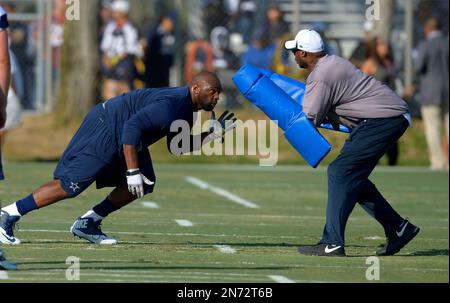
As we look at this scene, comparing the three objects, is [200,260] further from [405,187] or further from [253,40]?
[253,40]

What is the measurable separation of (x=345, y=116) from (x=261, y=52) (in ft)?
41.4

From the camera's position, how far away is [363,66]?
71.4 feet

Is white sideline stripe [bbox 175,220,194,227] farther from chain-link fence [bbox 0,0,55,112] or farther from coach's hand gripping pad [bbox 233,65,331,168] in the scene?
chain-link fence [bbox 0,0,55,112]

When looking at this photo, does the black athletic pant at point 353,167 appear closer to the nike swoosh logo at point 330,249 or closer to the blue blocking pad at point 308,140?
the nike swoosh logo at point 330,249

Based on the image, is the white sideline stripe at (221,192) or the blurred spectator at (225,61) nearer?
the white sideline stripe at (221,192)

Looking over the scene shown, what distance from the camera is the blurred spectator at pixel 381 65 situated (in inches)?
843

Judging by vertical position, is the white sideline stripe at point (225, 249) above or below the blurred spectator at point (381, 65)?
below

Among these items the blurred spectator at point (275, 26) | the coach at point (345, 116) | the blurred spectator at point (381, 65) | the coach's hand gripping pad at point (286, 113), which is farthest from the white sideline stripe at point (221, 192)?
the blurred spectator at point (275, 26)

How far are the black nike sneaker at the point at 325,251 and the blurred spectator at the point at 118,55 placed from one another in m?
13.5

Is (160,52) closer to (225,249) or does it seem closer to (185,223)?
(185,223)

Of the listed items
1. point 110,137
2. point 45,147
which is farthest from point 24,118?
point 110,137

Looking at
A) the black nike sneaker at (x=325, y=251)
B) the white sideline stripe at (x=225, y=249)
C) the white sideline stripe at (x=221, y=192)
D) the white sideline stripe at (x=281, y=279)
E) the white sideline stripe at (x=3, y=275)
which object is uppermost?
the white sideline stripe at (x=3, y=275)
